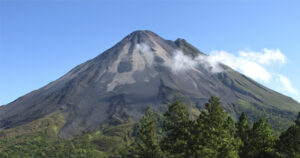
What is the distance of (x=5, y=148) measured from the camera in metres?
189

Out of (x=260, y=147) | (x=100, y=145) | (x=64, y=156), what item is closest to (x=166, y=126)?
(x=260, y=147)

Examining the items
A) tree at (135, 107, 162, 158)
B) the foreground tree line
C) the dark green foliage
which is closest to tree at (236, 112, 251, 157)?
the foreground tree line

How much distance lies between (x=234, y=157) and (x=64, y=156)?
157 m

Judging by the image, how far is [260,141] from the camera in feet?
125

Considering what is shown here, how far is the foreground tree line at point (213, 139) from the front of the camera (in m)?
31.5

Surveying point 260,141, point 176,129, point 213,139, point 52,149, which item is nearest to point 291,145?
point 260,141

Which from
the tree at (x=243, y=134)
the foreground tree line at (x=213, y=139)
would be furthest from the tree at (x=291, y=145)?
the tree at (x=243, y=134)

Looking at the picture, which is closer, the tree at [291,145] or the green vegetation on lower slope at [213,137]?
the green vegetation on lower slope at [213,137]

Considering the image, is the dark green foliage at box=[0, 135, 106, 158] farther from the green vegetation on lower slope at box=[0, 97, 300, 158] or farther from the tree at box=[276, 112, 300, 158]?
the tree at box=[276, 112, 300, 158]

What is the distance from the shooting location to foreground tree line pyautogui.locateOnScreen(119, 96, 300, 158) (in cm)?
3150

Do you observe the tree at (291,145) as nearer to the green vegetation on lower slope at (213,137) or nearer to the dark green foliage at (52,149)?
the green vegetation on lower slope at (213,137)

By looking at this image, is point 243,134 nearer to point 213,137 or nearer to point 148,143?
point 213,137

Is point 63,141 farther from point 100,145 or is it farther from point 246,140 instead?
point 246,140

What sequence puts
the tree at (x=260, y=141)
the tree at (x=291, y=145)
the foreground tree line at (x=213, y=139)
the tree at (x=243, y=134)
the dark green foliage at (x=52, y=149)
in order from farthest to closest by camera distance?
the dark green foliage at (x=52, y=149) < the tree at (x=243, y=134) < the tree at (x=260, y=141) < the tree at (x=291, y=145) < the foreground tree line at (x=213, y=139)
